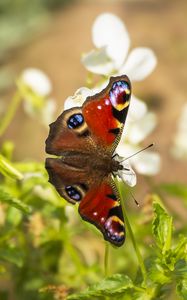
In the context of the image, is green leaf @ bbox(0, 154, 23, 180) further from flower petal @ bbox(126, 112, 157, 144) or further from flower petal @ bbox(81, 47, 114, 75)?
flower petal @ bbox(126, 112, 157, 144)

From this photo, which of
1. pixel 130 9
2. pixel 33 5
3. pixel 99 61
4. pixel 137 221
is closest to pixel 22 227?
pixel 137 221

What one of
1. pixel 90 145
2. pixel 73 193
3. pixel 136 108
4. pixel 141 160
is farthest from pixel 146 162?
pixel 73 193

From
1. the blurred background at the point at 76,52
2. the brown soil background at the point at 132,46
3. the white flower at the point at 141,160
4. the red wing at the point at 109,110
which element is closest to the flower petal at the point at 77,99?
the red wing at the point at 109,110

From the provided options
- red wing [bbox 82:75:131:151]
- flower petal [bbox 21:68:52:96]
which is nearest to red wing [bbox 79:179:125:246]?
red wing [bbox 82:75:131:151]

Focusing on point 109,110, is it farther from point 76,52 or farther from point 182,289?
point 76,52

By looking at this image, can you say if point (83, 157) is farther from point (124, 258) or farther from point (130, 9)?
point (130, 9)
